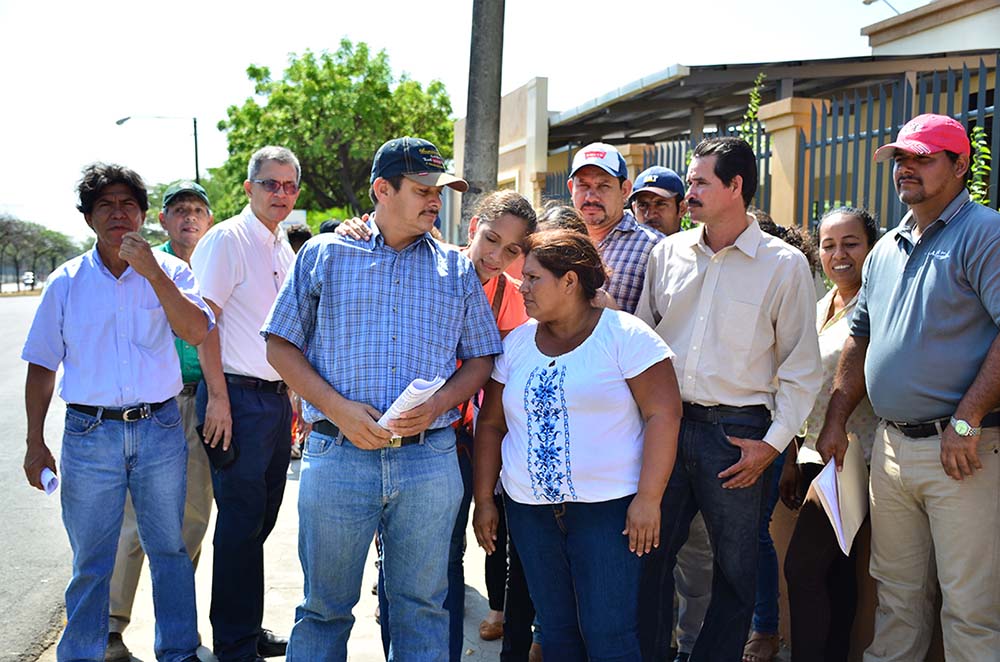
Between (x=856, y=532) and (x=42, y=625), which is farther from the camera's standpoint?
(x=42, y=625)

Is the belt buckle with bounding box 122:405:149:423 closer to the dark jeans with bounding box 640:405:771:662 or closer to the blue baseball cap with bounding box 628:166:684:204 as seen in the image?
the dark jeans with bounding box 640:405:771:662

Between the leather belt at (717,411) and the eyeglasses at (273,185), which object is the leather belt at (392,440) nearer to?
the leather belt at (717,411)

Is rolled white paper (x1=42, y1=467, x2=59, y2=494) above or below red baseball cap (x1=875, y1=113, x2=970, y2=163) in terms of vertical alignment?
below

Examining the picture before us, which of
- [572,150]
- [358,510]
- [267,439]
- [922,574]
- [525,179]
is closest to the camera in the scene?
[358,510]

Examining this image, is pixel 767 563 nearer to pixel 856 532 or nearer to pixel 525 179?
pixel 856 532

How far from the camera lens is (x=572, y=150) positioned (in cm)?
1736

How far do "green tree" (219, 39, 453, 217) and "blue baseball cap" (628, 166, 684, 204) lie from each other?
2941 centimetres

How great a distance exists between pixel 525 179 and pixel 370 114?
17.4m

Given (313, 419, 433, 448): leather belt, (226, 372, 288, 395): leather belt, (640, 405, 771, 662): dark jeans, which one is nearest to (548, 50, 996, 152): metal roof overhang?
(640, 405, 771, 662): dark jeans

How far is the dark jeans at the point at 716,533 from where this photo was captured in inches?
138

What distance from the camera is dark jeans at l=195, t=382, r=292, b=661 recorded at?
410 centimetres

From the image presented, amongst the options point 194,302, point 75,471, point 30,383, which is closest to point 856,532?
point 194,302

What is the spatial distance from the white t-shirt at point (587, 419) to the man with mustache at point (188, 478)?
183 centimetres

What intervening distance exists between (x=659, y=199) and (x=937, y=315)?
6.11ft
